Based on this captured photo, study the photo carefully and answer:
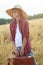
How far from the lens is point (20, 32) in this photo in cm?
457

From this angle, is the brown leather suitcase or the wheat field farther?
the wheat field

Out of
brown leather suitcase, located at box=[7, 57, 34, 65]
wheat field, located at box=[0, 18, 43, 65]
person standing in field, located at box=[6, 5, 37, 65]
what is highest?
person standing in field, located at box=[6, 5, 37, 65]

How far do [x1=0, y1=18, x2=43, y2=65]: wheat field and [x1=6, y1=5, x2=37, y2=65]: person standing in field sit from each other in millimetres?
1851

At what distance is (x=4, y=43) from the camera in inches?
292

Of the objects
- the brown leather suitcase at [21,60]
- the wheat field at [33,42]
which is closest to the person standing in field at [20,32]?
the brown leather suitcase at [21,60]

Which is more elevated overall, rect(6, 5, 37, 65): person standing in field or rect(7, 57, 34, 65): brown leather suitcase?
rect(6, 5, 37, 65): person standing in field

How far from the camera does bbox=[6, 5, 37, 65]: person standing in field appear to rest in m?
4.56

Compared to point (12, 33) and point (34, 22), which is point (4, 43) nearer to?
point (34, 22)

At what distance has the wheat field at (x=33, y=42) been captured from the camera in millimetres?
6766

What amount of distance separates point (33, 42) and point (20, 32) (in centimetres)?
297

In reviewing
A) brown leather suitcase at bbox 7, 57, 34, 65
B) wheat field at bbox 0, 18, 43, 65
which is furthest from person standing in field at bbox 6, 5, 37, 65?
wheat field at bbox 0, 18, 43, 65

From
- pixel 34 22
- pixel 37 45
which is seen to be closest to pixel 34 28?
pixel 34 22

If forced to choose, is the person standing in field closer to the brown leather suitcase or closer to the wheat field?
the brown leather suitcase

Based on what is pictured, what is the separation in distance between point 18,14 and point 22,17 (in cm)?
8
